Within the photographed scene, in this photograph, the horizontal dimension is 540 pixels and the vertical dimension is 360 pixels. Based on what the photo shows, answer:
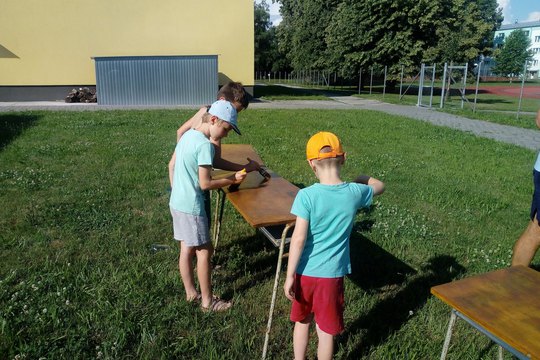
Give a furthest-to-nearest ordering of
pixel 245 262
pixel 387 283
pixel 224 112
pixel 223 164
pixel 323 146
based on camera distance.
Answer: pixel 245 262, pixel 387 283, pixel 223 164, pixel 224 112, pixel 323 146

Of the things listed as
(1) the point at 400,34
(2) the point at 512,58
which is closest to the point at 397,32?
(1) the point at 400,34

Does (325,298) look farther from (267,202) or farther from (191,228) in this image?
A: (191,228)

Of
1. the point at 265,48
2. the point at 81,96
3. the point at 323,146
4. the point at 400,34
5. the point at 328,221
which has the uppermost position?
the point at 265,48

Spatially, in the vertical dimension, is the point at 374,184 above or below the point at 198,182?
above

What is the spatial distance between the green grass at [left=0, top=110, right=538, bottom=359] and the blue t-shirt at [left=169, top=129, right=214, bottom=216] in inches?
30.5

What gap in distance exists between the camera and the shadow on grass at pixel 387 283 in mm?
2975

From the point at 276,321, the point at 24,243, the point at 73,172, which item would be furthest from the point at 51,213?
the point at 276,321

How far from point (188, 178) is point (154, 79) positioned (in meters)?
18.6

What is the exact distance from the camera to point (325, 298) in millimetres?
2266

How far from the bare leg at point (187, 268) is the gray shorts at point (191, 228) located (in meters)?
0.08

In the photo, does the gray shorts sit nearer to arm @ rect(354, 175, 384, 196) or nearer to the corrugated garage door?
arm @ rect(354, 175, 384, 196)

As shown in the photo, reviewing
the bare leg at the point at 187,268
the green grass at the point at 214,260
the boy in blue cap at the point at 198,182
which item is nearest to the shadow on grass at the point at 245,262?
the green grass at the point at 214,260

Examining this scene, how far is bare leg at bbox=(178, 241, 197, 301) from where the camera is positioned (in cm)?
305

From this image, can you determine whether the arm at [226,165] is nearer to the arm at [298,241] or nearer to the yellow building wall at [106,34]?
the arm at [298,241]
